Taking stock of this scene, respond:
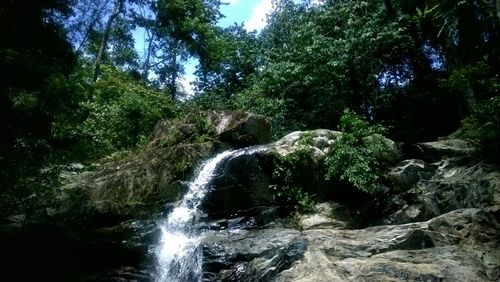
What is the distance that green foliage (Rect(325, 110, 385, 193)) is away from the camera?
10.0 metres

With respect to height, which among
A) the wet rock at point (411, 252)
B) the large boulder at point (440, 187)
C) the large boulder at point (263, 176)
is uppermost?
the large boulder at point (263, 176)

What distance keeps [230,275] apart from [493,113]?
6.27m

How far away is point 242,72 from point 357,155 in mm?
12609

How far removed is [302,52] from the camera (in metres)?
17.6

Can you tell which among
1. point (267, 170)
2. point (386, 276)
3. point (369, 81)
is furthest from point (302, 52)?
point (386, 276)

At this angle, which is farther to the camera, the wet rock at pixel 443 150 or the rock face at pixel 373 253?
the wet rock at pixel 443 150

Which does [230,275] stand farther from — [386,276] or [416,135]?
[416,135]

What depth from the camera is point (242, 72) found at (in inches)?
862

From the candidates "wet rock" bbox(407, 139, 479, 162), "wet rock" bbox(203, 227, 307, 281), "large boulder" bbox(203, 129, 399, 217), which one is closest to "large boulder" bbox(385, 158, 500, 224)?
"wet rock" bbox(407, 139, 479, 162)

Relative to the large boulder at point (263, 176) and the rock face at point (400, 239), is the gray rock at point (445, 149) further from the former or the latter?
the large boulder at point (263, 176)

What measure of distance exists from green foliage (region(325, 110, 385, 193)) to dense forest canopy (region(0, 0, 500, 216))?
85.2 inches

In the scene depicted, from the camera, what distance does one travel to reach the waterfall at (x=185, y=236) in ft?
27.7

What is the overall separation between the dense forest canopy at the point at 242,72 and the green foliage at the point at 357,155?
2165 mm

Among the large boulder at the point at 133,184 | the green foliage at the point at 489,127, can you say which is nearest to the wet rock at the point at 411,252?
the green foliage at the point at 489,127
